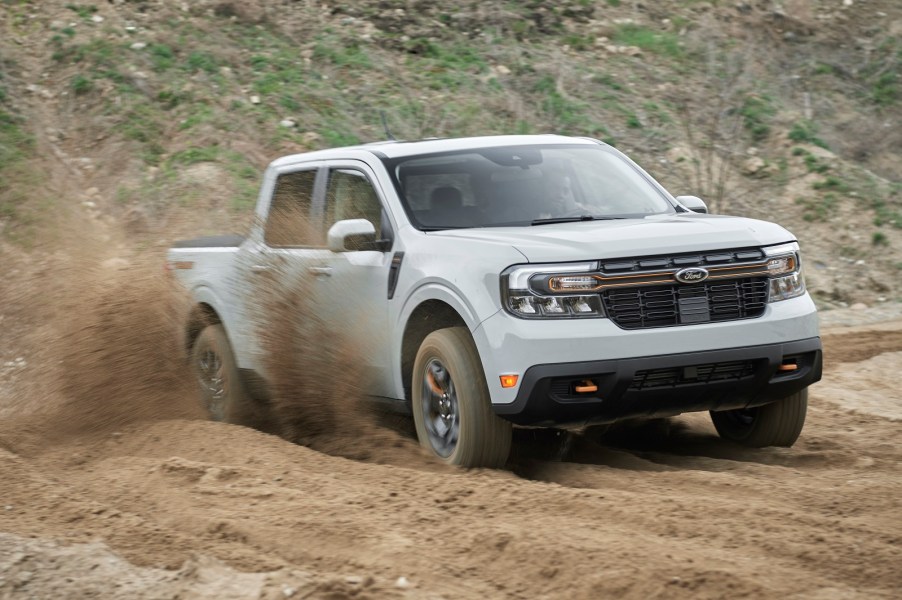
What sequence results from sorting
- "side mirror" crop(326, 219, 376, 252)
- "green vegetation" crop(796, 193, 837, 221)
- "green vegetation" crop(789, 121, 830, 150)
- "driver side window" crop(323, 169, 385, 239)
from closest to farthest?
"side mirror" crop(326, 219, 376, 252) < "driver side window" crop(323, 169, 385, 239) < "green vegetation" crop(796, 193, 837, 221) < "green vegetation" crop(789, 121, 830, 150)

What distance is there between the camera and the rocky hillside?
1603 cm

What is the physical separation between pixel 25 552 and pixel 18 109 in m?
13.7

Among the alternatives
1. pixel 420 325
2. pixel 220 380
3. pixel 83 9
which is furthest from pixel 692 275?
pixel 83 9

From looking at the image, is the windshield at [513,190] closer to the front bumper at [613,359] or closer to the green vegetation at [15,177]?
the front bumper at [613,359]

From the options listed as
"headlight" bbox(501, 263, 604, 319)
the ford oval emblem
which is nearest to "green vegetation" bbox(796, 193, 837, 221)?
the ford oval emblem

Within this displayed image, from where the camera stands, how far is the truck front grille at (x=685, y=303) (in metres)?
5.80

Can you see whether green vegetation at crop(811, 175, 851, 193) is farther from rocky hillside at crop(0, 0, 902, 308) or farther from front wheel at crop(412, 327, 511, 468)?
front wheel at crop(412, 327, 511, 468)

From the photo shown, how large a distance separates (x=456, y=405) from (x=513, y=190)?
1.46m

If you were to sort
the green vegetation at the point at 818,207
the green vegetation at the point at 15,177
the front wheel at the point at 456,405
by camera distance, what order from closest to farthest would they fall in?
the front wheel at the point at 456,405 < the green vegetation at the point at 15,177 < the green vegetation at the point at 818,207

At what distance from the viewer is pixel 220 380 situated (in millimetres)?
8320

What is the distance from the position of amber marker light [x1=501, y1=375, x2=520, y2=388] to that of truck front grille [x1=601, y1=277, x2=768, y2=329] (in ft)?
1.78

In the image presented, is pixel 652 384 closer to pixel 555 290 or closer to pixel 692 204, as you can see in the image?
pixel 555 290

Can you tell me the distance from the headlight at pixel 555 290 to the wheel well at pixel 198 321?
10.6ft

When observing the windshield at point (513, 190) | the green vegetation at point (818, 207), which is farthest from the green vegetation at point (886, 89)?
the windshield at point (513, 190)
